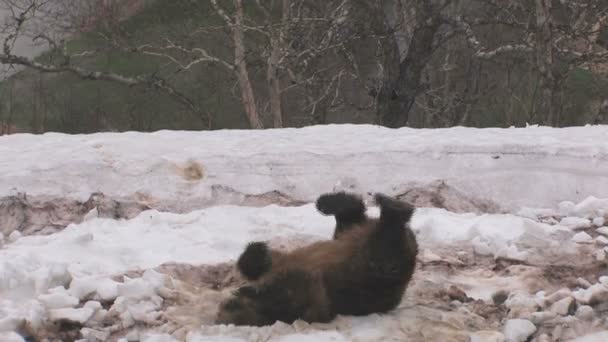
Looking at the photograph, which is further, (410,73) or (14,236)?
(410,73)

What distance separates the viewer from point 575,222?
4.00 m

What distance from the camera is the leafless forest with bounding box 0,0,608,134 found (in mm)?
11789

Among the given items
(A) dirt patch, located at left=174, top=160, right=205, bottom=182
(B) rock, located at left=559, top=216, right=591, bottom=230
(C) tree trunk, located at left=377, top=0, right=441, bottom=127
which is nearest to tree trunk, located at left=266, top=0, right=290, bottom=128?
(C) tree trunk, located at left=377, top=0, right=441, bottom=127

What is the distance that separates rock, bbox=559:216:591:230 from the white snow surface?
339 millimetres

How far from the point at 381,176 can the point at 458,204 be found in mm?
507

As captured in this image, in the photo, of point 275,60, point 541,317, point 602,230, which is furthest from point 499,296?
point 275,60

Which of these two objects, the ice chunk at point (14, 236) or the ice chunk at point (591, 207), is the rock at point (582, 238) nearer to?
the ice chunk at point (591, 207)

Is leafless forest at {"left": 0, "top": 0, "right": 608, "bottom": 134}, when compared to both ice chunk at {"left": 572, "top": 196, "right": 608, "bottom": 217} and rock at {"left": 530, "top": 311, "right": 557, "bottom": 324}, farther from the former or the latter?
rock at {"left": 530, "top": 311, "right": 557, "bottom": 324}

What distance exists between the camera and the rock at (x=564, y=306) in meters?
3.08

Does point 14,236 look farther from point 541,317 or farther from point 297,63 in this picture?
point 297,63

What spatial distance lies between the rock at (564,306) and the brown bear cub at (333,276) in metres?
0.61

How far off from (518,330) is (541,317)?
0.16 meters

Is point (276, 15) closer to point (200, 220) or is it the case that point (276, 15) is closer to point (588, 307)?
point (200, 220)

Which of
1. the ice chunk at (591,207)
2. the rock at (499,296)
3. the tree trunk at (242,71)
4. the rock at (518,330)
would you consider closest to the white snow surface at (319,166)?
the ice chunk at (591,207)
